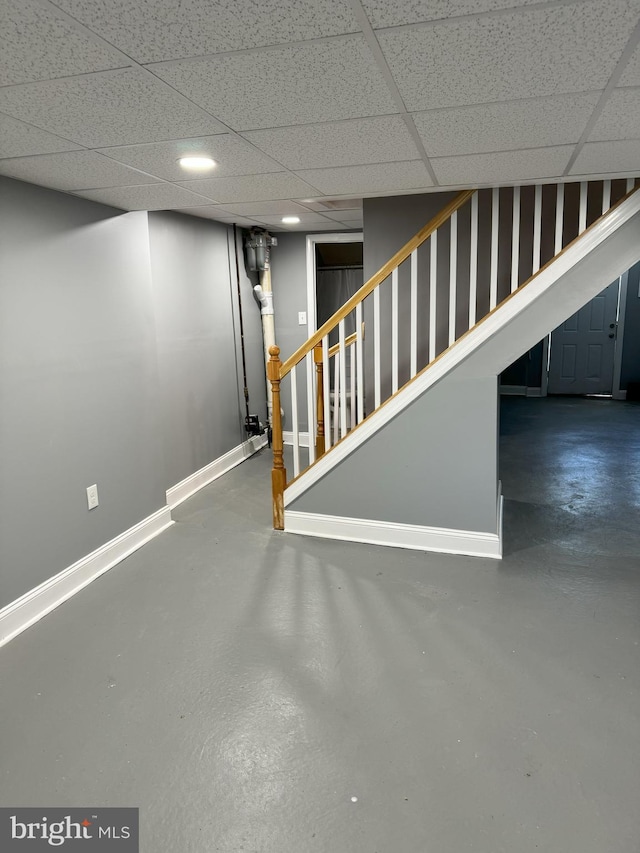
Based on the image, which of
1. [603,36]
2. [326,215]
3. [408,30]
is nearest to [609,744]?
[603,36]

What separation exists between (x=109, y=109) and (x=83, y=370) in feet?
4.98

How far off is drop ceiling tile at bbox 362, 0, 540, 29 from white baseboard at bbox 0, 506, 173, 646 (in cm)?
259

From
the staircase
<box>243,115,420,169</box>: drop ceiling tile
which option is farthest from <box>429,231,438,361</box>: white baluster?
<box>243,115,420,169</box>: drop ceiling tile

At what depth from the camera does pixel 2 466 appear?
2410 millimetres

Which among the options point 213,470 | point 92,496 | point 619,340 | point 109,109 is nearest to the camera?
point 109,109

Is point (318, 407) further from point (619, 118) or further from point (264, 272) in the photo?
point (619, 118)

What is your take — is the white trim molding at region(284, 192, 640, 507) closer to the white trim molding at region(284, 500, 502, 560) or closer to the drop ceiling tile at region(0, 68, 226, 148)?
the white trim molding at region(284, 500, 502, 560)

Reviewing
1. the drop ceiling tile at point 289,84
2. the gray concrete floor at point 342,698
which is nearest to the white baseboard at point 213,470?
the gray concrete floor at point 342,698

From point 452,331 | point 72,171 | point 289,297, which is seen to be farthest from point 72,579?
point 289,297

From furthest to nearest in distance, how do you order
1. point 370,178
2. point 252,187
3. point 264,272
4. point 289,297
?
point 289,297 < point 264,272 < point 252,187 < point 370,178

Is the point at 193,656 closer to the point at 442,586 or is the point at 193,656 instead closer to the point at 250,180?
the point at 442,586

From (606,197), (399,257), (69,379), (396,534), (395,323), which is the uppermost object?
(606,197)

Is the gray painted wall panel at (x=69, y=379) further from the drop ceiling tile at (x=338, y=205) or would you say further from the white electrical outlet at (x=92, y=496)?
the drop ceiling tile at (x=338, y=205)

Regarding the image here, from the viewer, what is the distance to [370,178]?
253 cm
